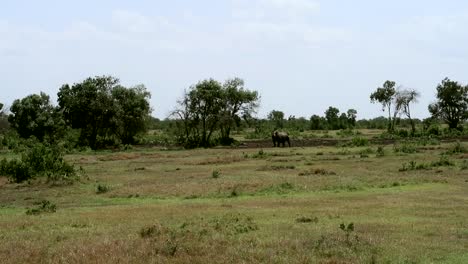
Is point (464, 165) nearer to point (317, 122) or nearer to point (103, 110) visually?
point (103, 110)

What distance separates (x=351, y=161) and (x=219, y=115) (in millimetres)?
28445

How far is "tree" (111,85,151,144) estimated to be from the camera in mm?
63228

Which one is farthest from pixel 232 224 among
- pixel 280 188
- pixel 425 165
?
pixel 425 165

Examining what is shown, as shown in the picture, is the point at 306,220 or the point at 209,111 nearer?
the point at 306,220

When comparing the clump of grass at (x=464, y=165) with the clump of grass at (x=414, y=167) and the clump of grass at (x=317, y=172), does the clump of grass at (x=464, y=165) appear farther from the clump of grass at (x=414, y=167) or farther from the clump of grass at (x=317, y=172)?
the clump of grass at (x=317, y=172)

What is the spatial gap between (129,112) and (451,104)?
42460mm

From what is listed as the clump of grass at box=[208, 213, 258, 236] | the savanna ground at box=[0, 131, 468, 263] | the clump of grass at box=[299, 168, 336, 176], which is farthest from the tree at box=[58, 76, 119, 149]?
the clump of grass at box=[208, 213, 258, 236]

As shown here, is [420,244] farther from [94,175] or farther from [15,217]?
[94,175]

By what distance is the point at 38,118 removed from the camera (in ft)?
208

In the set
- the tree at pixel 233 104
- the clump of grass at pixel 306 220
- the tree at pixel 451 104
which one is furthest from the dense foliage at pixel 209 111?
the clump of grass at pixel 306 220

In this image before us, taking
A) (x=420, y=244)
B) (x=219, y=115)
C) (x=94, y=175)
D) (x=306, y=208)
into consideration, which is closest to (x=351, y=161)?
(x=94, y=175)

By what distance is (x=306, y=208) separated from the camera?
18562mm

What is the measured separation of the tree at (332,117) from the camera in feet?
333

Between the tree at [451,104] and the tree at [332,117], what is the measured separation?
2426cm
